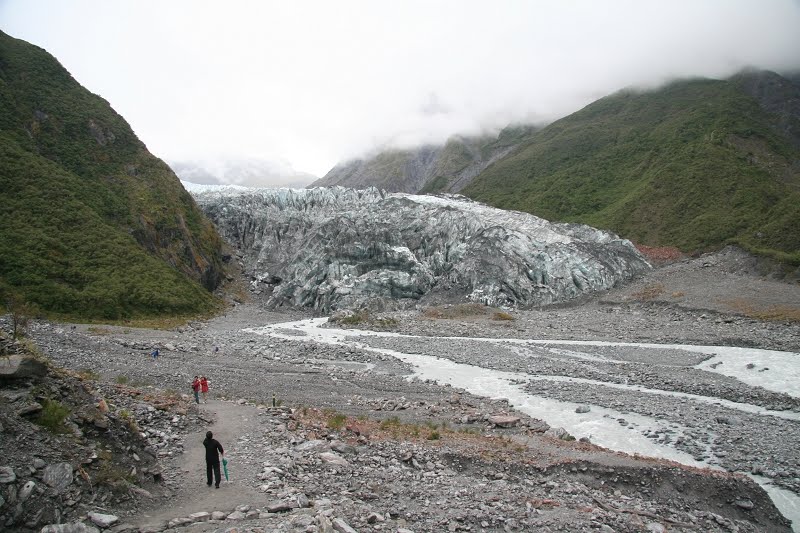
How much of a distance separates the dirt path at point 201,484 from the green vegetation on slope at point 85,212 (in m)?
35.8

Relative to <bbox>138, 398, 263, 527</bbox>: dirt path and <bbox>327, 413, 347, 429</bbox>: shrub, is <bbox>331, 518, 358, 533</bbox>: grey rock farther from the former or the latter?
<bbox>327, 413, 347, 429</bbox>: shrub

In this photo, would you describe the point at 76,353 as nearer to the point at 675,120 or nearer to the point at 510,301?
the point at 510,301

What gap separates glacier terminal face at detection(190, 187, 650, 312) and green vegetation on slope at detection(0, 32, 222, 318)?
14.3 meters

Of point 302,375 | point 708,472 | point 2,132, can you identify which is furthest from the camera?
point 2,132

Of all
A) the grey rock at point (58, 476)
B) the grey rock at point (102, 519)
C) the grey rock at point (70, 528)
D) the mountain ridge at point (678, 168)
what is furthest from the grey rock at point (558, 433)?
the mountain ridge at point (678, 168)

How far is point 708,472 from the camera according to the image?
1384cm

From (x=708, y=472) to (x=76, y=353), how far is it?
96.8ft

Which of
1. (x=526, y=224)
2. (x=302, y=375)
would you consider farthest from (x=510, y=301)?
(x=302, y=375)

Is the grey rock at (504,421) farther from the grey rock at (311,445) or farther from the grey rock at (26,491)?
the grey rock at (26,491)

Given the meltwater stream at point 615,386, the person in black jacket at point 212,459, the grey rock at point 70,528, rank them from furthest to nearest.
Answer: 1. the meltwater stream at point 615,386
2. the person in black jacket at point 212,459
3. the grey rock at point 70,528

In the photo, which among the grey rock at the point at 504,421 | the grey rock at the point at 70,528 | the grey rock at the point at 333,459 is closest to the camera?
the grey rock at the point at 70,528

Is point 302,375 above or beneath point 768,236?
beneath

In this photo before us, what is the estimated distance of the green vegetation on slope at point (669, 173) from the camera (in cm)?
7419

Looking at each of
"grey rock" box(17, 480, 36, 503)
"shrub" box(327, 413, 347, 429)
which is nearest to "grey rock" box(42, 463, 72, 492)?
"grey rock" box(17, 480, 36, 503)
